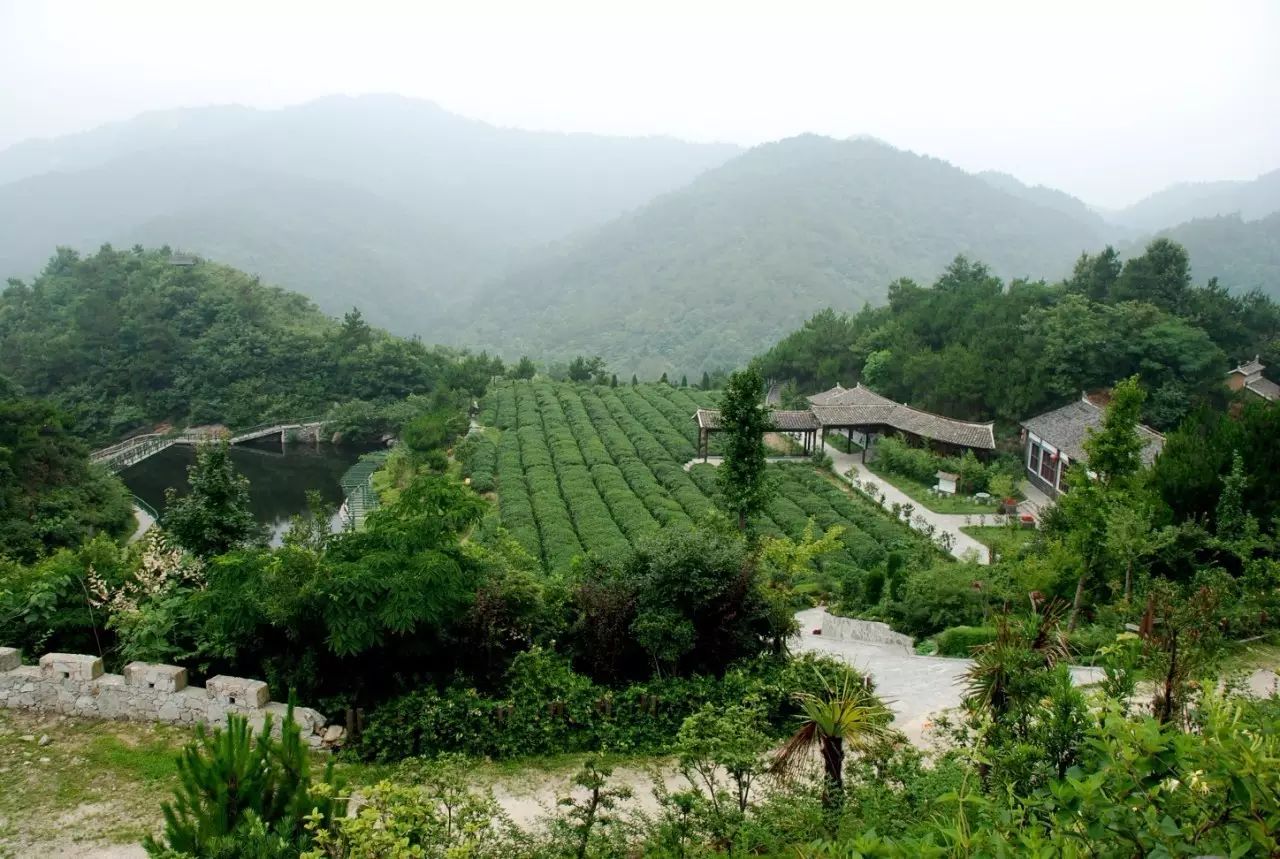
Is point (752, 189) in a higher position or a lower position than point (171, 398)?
higher

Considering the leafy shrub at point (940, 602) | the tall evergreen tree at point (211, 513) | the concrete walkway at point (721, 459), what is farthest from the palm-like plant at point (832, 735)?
the concrete walkway at point (721, 459)

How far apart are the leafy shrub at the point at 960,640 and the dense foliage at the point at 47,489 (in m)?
21.1

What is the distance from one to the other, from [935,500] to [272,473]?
1147 inches

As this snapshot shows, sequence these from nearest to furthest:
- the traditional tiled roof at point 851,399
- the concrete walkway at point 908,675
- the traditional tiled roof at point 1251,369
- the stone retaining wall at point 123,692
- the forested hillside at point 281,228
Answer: the stone retaining wall at point 123,692
the concrete walkway at point 908,675
the traditional tiled roof at point 1251,369
the traditional tiled roof at point 851,399
the forested hillside at point 281,228

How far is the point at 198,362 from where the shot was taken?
49375 mm

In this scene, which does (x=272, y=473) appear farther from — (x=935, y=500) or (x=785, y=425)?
(x=935, y=500)

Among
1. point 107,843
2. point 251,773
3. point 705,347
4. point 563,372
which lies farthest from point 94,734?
point 705,347

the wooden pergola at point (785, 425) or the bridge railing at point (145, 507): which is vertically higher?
the wooden pergola at point (785, 425)

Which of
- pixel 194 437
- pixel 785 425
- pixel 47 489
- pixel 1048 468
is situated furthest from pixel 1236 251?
pixel 47 489

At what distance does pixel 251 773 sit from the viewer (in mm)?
5605

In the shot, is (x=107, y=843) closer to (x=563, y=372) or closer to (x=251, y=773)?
(x=251, y=773)

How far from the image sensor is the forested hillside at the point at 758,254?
330 ft

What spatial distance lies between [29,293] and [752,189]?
11605 cm

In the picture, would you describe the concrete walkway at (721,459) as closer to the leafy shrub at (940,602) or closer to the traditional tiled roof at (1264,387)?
the leafy shrub at (940,602)
